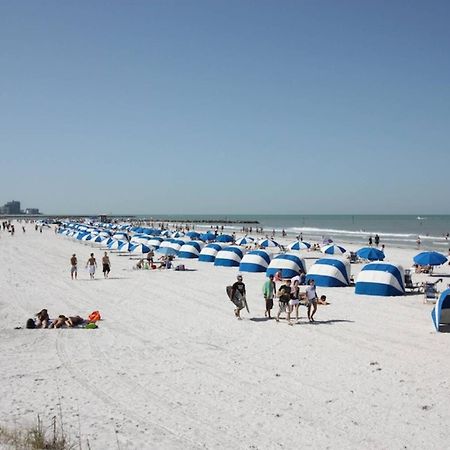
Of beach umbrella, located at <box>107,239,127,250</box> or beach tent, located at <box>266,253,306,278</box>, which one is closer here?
beach tent, located at <box>266,253,306,278</box>

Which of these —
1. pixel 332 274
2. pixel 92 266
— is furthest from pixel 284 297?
pixel 92 266

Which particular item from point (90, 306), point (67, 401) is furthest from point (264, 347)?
point (90, 306)

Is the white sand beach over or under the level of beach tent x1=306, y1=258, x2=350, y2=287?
under

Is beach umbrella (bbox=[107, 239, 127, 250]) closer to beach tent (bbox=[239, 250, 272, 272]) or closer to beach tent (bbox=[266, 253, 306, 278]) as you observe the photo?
beach tent (bbox=[239, 250, 272, 272])

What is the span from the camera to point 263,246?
37.4 metres

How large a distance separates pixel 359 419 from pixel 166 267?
2029cm

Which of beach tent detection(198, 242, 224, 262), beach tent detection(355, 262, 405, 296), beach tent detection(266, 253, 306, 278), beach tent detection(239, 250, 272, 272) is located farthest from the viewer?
beach tent detection(198, 242, 224, 262)

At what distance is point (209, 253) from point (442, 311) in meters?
18.7

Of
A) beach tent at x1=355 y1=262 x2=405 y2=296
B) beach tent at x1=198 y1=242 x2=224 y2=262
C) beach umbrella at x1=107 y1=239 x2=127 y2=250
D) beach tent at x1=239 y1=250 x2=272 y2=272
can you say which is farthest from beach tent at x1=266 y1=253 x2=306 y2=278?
beach umbrella at x1=107 y1=239 x2=127 y2=250

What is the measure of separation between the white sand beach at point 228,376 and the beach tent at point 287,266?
18.1ft

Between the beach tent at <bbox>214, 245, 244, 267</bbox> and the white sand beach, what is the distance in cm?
1114

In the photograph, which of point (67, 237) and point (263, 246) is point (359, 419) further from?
point (67, 237)

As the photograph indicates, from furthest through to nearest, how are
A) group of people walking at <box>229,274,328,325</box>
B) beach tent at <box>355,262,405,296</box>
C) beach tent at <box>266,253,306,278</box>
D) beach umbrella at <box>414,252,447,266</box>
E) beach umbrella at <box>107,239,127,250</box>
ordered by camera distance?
beach umbrella at <box>107,239,127,250</box> → beach umbrella at <box>414,252,447,266</box> → beach tent at <box>266,253,306,278</box> → beach tent at <box>355,262,405,296</box> → group of people walking at <box>229,274,328,325</box>

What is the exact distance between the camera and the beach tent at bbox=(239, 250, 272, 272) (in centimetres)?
2473
